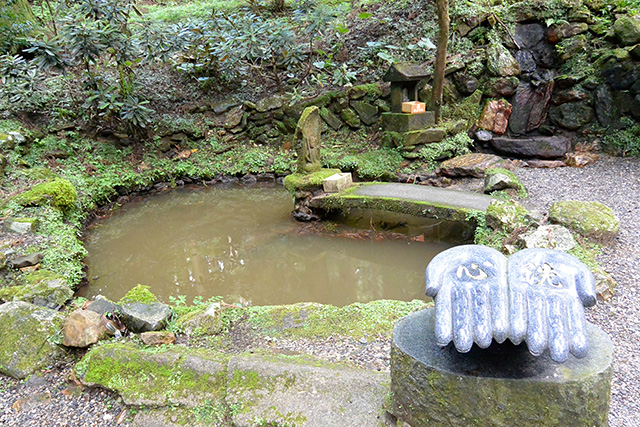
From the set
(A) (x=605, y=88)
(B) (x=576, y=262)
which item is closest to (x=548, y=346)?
(B) (x=576, y=262)

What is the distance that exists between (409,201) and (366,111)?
4.42 meters

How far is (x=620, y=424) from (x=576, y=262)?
130 centimetres

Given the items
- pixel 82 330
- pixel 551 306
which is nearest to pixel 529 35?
pixel 551 306

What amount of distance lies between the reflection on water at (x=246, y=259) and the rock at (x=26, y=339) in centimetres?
157

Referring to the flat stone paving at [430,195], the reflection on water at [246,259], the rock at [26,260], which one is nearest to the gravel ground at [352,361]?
the reflection on water at [246,259]

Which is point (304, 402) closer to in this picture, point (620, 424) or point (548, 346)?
point (548, 346)

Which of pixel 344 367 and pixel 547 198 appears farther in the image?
pixel 547 198

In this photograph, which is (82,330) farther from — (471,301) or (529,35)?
(529,35)

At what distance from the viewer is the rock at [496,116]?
9.11 metres

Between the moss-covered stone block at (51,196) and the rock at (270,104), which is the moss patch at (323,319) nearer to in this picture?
the moss-covered stone block at (51,196)

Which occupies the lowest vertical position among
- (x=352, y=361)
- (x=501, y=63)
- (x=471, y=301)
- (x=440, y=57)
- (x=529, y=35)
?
(x=352, y=361)

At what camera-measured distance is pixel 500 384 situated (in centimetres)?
175

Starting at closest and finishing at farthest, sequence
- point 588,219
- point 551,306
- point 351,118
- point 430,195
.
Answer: point 551,306
point 588,219
point 430,195
point 351,118

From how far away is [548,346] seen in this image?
59.2 inches
